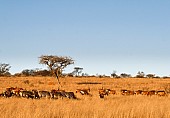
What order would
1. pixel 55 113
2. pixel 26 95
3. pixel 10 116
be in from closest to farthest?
pixel 10 116 → pixel 55 113 → pixel 26 95

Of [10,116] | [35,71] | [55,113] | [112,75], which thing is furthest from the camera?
[35,71]

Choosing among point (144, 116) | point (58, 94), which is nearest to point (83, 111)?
point (144, 116)

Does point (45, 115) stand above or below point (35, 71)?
below

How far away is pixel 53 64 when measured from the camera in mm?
55562

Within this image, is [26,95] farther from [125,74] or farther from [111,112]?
[125,74]

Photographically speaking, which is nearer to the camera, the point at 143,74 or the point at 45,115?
the point at 45,115

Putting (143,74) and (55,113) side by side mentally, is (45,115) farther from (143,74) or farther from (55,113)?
(143,74)

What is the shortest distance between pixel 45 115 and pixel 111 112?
2.23 metres

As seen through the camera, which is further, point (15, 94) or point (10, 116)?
point (15, 94)

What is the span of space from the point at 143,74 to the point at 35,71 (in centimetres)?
3303

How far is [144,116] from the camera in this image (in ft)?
39.8

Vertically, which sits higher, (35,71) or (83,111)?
(35,71)

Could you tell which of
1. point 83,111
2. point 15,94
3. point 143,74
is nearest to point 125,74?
point 143,74

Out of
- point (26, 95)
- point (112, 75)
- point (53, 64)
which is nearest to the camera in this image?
point (26, 95)
